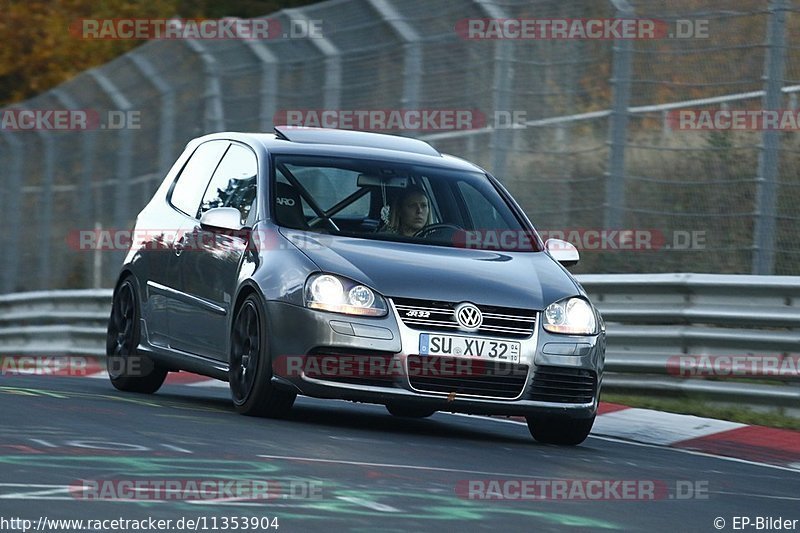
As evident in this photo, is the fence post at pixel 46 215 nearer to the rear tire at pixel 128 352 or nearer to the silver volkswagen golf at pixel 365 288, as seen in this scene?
A: the rear tire at pixel 128 352

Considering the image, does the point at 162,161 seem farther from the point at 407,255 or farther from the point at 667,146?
the point at 407,255

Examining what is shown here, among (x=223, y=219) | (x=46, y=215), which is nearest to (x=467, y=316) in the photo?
(x=223, y=219)

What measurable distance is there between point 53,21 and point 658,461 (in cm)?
3727

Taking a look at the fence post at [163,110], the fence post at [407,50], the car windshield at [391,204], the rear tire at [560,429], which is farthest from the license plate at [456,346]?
the fence post at [163,110]

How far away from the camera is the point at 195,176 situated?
1161 cm

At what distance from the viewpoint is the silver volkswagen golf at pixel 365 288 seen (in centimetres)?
920

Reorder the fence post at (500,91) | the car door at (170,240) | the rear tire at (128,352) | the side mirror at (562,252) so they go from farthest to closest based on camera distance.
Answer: the fence post at (500,91) → the rear tire at (128,352) → the car door at (170,240) → the side mirror at (562,252)

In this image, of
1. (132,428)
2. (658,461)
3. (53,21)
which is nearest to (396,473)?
(132,428)

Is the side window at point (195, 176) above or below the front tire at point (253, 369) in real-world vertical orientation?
above

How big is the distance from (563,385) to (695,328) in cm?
323

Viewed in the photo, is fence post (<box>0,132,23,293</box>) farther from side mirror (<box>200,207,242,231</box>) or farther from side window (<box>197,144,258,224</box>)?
side mirror (<box>200,207,242,231</box>)

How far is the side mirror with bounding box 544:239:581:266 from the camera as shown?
1043 centimetres

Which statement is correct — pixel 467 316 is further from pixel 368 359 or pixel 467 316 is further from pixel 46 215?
pixel 46 215

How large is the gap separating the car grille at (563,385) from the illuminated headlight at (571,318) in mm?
204
